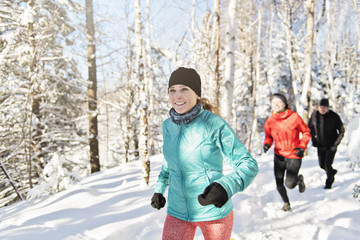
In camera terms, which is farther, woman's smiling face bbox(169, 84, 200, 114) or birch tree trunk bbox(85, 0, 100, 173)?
birch tree trunk bbox(85, 0, 100, 173)

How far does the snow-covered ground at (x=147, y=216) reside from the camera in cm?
292

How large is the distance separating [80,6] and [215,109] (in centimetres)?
997

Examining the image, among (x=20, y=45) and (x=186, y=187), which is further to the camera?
(x=20, y=45)

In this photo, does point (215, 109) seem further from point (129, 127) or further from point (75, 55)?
point (129, 127)

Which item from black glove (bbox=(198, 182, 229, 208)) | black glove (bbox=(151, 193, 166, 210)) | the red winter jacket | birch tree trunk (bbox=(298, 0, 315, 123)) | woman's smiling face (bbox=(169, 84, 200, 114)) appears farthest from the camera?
birch tree trunk (bbox=(298, 0, 315, 123))

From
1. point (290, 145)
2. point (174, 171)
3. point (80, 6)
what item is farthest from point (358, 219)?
point (80, 6)

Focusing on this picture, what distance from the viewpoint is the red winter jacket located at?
12.7ft

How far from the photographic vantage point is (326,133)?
502cm

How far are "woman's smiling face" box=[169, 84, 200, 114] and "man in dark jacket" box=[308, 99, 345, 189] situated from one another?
4.47 meters

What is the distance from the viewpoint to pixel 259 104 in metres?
23.2

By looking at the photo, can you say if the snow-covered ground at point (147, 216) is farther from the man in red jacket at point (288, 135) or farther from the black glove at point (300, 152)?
the black glove at point (300, 152)

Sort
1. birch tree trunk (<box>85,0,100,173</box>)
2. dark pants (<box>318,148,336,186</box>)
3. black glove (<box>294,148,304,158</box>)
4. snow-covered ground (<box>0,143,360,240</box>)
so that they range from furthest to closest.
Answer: birch tree trunk (<box>85,0,100,173</box>) → dark pants (<box>318,148,336,186</box>) → black glove (<box>294,148,304,158</box>) → snow-covered ground (<box>0,143,360,240</box>)

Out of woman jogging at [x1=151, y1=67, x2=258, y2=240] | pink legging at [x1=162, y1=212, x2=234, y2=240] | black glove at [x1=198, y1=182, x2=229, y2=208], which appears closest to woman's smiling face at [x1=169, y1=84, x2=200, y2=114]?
woman jogging at [x1=151, y1=67, x2=258, y2=240]

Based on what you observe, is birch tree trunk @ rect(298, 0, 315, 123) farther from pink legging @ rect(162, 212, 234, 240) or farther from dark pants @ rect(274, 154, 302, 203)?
pink legging @ rect(162, 212, 234, 240)
